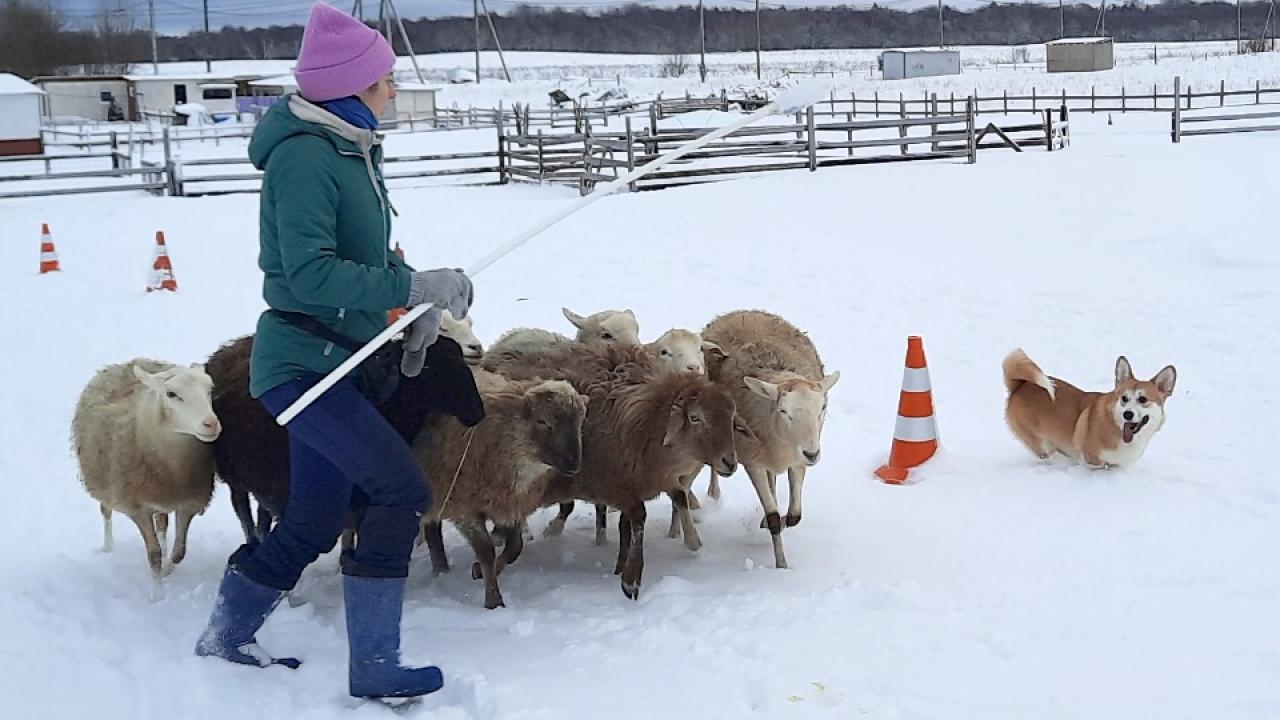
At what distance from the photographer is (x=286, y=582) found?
4.09 metres

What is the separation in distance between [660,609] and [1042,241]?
10640 millimetres

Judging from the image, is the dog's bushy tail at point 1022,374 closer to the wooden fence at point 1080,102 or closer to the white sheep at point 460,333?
the white sheep at point 460,333

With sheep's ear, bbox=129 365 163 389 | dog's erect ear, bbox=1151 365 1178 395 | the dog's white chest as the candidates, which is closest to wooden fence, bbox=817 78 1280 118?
dog's erect ear, bbox=1151 365 1178 395

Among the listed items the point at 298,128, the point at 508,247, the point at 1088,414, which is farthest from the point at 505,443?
the point at 1088,414

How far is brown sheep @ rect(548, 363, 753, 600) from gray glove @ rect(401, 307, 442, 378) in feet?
4.03

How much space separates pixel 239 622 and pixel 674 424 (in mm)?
1831

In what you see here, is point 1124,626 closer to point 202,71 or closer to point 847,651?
point 847,651

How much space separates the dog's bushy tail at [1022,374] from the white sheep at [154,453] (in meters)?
4.04

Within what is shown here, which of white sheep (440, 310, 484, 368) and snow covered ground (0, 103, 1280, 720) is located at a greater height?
white sheep (440, 310, 484, 368)

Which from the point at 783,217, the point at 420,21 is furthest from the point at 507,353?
the point at 420,21

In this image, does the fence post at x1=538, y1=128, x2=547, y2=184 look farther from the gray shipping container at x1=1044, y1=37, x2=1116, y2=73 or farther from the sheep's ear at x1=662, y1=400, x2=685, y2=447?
the gray shipping container at x1=1044, y1=37, x2=1116, y2=73

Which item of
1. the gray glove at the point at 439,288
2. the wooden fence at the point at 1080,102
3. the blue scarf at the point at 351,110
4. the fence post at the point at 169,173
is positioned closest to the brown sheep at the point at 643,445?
the gray glove at the point at 439,288

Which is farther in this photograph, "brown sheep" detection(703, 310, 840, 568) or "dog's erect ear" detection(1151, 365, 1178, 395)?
"dog's erect ear" detection(1151, 365, 1178, 395)

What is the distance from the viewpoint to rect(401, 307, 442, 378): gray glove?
391 cm
